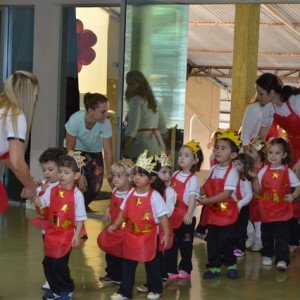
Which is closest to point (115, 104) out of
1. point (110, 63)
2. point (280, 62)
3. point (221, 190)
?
point (110, 63)

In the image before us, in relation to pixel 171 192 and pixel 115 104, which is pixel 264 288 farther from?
pixel 115 104

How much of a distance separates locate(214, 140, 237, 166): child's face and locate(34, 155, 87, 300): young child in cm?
146

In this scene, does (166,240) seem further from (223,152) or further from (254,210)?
(254,210)

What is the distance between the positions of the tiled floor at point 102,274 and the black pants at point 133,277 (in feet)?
0.50

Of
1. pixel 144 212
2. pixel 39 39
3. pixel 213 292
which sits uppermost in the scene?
pixel 39 39

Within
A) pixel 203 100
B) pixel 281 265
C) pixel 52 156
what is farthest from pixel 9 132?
pixel 203 100

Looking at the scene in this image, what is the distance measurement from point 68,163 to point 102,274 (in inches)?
53.3

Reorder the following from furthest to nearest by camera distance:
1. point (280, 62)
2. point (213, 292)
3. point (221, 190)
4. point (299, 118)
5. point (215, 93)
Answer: point (215, 93)
point (280, 62)
point (299, 118)
point (221, 190)
point (213, 292)

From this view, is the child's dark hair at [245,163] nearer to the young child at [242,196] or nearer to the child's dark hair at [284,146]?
the young child at [242,196]

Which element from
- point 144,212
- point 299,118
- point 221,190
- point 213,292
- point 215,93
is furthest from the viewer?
point 215,93

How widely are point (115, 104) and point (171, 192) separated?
12.9 ft

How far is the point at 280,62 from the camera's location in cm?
2200

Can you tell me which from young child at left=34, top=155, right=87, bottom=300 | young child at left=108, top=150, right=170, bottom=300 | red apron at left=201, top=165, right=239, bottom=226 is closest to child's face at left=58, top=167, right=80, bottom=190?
young child at left=34, top=155, right=87, bottom=300

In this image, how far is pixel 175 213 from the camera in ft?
22.3
